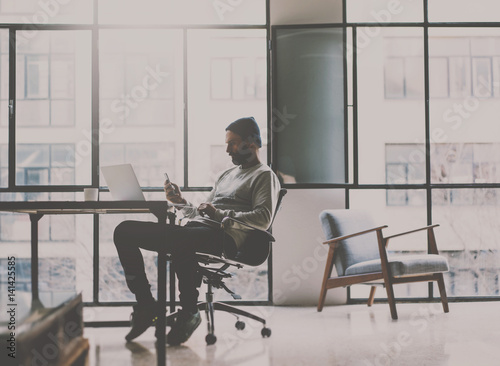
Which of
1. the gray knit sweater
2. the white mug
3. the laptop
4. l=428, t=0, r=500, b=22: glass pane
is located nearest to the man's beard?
the gray knit sweater

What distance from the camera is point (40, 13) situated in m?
4.87

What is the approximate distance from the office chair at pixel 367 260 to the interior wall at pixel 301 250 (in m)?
0.34

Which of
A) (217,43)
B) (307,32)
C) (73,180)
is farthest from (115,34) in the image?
(307,32)

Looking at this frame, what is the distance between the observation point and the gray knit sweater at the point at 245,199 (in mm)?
3180

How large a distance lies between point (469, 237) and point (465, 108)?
1167 mm

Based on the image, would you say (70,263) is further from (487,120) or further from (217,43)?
(487,120)

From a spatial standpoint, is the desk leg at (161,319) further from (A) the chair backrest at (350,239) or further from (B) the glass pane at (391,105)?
(B) the glass pane at (391,105)

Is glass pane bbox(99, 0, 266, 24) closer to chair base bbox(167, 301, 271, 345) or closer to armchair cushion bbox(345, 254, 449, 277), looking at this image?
armchair cushion bbox(345, 254, 449, 277)

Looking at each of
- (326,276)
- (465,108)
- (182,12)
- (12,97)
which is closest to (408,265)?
(326,276)

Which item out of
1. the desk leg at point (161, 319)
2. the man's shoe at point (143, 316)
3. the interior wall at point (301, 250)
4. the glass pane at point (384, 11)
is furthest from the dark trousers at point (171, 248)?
the glass pane at point (384, 11)

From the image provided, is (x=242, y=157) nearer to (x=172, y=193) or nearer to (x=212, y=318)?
(x=172, y=193)

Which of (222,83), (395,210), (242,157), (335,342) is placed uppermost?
(222,83)

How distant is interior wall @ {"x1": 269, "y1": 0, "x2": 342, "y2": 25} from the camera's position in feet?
15.7

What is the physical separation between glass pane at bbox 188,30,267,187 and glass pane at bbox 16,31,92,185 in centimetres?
92
